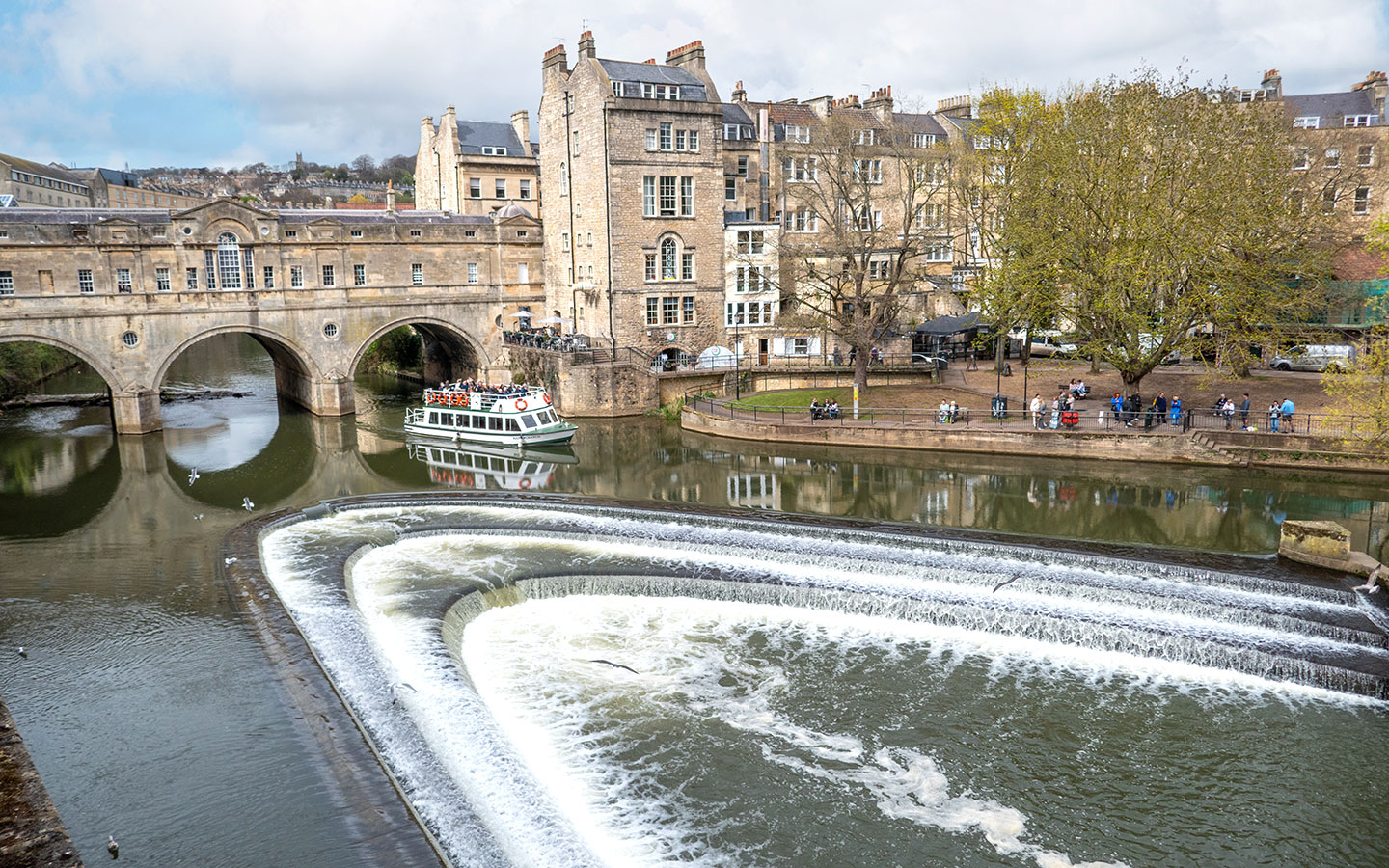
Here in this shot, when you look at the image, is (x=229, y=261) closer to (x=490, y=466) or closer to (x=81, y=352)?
(x=81, y=352)

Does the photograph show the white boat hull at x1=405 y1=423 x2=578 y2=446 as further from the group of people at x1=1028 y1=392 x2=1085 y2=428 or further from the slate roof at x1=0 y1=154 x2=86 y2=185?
the slate roof at x1=0 y1=154 x2=86 y2=185

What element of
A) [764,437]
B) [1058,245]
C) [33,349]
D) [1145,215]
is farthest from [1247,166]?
[33,349]

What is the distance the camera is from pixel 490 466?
35.1 m

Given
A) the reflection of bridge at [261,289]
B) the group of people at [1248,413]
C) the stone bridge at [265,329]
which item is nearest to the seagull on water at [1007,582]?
the group of people at [1248,413]

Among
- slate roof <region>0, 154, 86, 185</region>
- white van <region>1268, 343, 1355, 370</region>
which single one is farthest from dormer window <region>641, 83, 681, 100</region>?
slate roof <region>0, 154, 86, 185</region>

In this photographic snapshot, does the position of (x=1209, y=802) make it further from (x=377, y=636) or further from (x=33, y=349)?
(x=33, y=349)

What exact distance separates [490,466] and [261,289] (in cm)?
1569

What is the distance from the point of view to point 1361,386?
27.4 metres

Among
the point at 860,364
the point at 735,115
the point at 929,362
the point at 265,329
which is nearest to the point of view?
the point at 860,364

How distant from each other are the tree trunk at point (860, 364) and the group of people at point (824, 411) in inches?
81.4

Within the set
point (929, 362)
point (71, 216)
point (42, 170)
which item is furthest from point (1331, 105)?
point (42, 170)

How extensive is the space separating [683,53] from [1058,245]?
24622 millimetres

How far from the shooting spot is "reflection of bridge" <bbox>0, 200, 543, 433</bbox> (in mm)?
39219

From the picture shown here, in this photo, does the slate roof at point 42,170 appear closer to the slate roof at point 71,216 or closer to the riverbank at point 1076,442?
the slate roof at point 71,216
